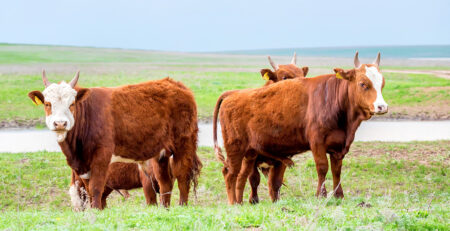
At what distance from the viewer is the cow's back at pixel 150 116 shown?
32.6ft

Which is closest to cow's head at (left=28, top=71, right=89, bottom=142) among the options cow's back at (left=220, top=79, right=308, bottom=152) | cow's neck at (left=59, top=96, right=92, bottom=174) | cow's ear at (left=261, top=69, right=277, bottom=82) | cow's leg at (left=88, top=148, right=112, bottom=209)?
cow's neck at (left=59, top=96, right=92, bottom=174)

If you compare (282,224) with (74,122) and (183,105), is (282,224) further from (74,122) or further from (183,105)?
(183,105)

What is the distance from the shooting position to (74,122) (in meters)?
9.21

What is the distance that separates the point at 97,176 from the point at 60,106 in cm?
110

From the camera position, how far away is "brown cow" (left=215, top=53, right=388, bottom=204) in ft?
32.7

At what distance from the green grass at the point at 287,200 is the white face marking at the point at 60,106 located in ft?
3.79

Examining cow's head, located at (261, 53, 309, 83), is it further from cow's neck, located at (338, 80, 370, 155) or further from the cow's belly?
the cow's belly

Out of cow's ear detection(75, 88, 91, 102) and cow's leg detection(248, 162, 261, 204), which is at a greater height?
cow's ear detection(75, 88, 91, 102)

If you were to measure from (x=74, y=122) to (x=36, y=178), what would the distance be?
4.68 m

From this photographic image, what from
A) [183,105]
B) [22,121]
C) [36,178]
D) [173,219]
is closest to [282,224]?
[173,219]

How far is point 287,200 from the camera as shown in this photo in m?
8.94

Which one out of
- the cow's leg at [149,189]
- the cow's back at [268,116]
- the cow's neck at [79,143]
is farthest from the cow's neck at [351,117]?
the cow's neck at [79,143]

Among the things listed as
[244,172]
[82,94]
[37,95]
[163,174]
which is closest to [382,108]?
[244,172]

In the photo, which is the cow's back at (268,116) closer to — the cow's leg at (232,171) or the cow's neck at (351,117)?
the cow's leg at (232,171)
